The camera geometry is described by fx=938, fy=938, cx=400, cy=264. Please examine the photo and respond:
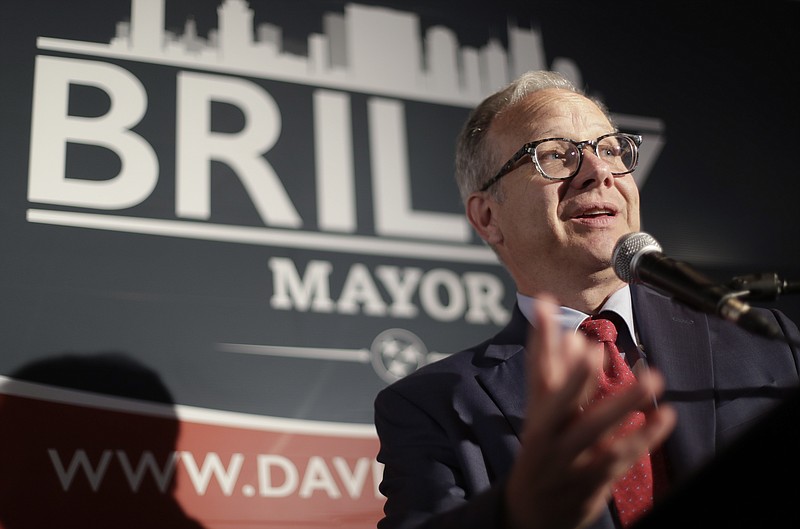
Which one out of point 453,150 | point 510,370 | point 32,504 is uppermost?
point 453,150

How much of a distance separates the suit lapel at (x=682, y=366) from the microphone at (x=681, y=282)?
1.25ft

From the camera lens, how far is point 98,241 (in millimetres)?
2410

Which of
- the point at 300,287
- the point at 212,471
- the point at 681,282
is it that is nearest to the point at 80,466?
the point at 212,471

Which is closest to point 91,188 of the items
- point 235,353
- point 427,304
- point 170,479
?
point 235,353

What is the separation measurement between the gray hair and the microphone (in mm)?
754

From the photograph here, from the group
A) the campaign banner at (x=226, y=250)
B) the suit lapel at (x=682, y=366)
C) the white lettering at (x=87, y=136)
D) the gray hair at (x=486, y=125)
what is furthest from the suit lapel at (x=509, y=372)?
the white lettering at (x=87, y=136)

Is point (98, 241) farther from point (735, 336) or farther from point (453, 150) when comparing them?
point (735, 336)

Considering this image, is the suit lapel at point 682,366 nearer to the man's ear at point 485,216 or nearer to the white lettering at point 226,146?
the man's ear at point 485,216

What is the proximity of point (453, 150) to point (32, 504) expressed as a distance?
1640mm

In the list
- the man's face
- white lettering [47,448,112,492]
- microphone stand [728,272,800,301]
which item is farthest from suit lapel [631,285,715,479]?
white lettering [47,448,112,492]

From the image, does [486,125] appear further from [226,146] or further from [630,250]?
[630,250]

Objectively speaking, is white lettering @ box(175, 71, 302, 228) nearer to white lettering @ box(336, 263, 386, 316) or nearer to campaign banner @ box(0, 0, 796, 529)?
campaign banner @ box(0, 0, 796, 529)

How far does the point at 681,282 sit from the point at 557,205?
79 cm

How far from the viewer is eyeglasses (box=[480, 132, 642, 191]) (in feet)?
7.13
